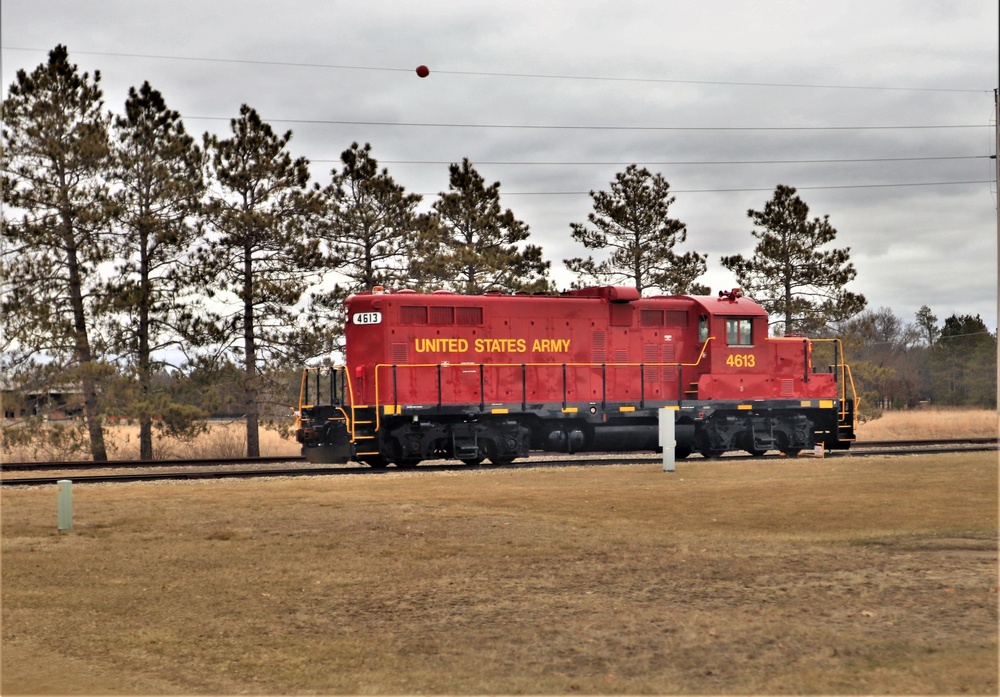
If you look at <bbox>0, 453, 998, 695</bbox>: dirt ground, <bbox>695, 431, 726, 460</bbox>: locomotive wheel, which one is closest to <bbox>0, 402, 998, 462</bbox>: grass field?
<bbox>695, 431, 726, 460</bbox>: locomotive wheel

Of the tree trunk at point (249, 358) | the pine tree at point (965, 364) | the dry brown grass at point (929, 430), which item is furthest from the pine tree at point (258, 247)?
the pine tree at point (965, 364)

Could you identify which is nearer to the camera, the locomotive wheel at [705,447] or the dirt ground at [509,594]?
the dirt ground at [509,594]

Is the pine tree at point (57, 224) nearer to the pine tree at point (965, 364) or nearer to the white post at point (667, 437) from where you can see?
the white post at point (667, 437)

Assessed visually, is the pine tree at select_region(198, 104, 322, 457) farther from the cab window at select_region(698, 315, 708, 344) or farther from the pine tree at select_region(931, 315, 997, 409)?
the pine tree at select_region(931, 315, 997, 409)

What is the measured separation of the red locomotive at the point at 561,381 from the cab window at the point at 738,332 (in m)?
0.05

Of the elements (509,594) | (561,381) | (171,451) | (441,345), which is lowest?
(509,594)

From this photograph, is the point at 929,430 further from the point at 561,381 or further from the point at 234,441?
the point at 234,441

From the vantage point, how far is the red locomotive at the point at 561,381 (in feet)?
82.6

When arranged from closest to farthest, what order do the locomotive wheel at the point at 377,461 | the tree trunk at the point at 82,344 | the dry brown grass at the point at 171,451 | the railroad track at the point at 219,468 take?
the railroad track at the point at 219,468
the locomotive wheel at the point at 377,461
the tree trunk at the point at 82,344
the dry brown grass at the point at 171,451

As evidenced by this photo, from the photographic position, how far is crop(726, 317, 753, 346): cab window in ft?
92.8

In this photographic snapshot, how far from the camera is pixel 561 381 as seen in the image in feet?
88.1

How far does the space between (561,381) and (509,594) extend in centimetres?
1653

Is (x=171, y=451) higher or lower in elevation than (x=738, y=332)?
lower

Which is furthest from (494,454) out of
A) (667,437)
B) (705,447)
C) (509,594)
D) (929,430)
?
(929,430)
